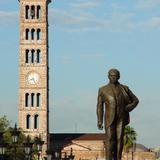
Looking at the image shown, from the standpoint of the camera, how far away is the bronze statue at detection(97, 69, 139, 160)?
19969 mm

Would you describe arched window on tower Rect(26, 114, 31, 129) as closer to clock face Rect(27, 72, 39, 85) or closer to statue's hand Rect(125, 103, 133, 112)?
clock face Rect(27, 72, 39, 85)

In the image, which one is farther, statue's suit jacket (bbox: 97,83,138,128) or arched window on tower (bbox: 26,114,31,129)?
arched window on tower (bbox: 26,114,31,129)

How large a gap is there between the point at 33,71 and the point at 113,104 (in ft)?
381

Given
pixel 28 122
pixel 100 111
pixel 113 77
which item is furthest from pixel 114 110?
pixel 28 122

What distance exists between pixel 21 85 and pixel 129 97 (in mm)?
116576

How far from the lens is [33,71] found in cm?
13588

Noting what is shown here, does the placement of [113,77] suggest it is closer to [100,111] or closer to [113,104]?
[113,104]

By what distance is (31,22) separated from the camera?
136500 millimetres

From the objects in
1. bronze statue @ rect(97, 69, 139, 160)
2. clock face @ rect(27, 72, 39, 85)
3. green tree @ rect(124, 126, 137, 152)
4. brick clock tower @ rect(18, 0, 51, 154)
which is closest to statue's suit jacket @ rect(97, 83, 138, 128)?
bronze statue @ rect(97, 69, 139, 160)

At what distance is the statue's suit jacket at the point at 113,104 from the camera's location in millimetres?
19953

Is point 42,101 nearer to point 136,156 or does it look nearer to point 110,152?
point 136,156

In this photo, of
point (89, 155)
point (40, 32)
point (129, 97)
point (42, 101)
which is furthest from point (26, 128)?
point (129, 97)

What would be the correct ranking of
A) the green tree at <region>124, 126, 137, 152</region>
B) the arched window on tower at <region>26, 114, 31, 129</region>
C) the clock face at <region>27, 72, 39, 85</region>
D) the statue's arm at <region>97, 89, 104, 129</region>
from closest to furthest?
the statue's arm at <region>97, 89, 104, 129</region>
the arched window on tower at <region>26, 114, 31, 129</region>
the clock face at <region>27, 72, 39, 85</region>
the green tree at <region>124, 126, 137, 152</region>

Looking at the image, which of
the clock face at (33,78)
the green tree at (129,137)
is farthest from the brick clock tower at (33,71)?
the green tree at (129,137)
